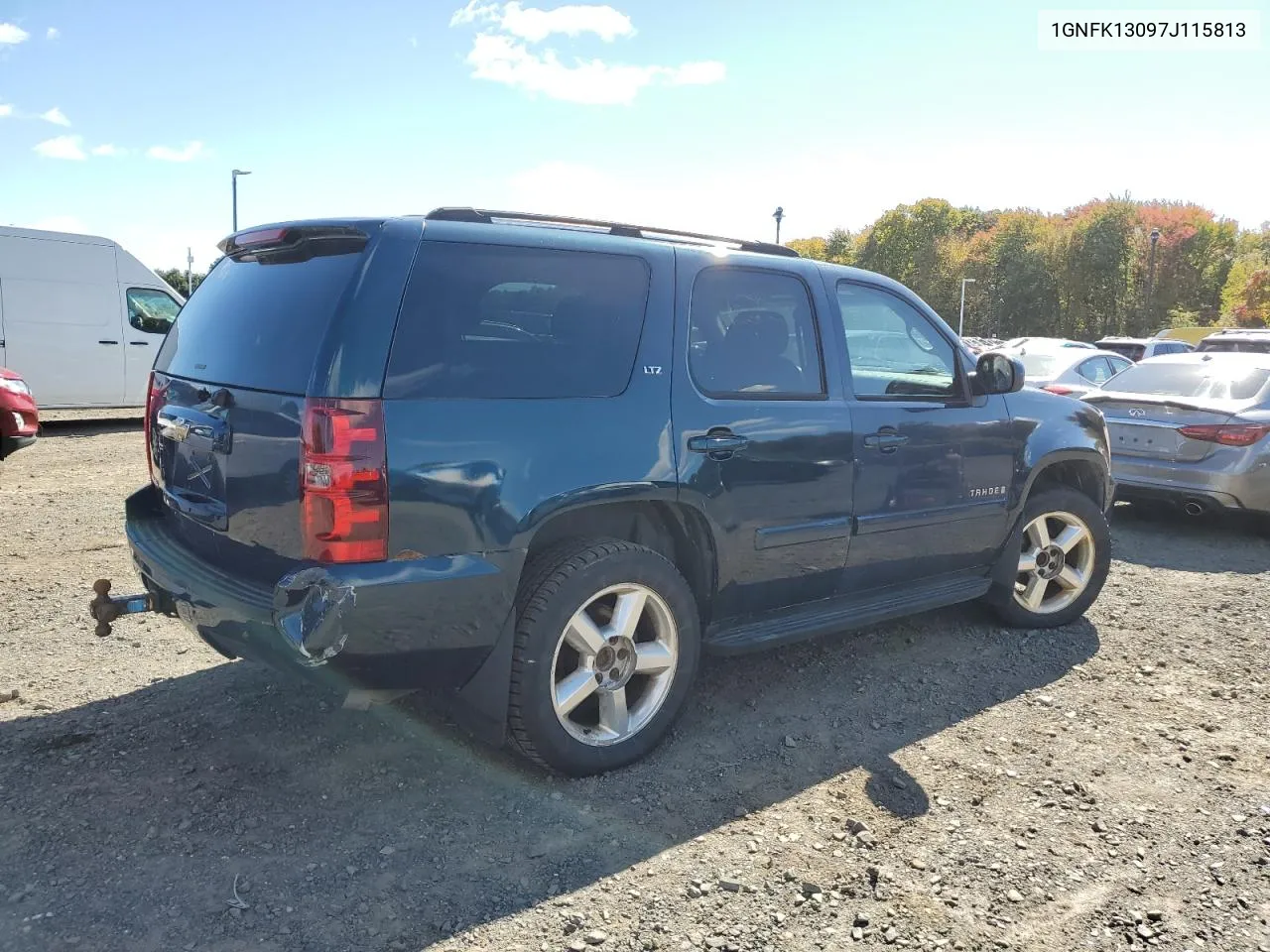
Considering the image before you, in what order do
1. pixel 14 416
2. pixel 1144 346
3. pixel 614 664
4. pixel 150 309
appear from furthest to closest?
pixel 1144 346 < pixel 150 309 < pixel 14 416 < pixel 614 664

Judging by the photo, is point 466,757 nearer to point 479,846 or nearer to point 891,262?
point 479,846

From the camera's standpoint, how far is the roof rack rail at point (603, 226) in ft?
10.7

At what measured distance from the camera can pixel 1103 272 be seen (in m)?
62.8

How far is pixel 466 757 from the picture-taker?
349 centimetres

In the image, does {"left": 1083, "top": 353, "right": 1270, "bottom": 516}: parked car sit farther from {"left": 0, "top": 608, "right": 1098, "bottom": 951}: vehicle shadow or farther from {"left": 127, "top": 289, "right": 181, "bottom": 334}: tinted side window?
{"left": 127, "top": 289, "right": 181, "bottom": 334}: tinted side window

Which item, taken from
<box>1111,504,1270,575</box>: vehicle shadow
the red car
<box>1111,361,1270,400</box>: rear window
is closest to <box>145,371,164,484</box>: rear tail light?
the red car

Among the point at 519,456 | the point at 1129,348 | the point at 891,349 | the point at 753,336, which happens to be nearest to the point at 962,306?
the point at 1129,348

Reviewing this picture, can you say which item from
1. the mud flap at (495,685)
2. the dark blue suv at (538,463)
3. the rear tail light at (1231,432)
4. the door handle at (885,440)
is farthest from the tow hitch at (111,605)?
the rear tail light at (1231,432)

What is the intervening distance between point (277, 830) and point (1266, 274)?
60.9 metres

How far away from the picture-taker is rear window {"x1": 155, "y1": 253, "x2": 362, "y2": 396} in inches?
115

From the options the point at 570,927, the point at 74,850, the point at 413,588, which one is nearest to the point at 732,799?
the point at 570,927

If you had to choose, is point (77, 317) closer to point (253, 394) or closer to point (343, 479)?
point (253, 394)

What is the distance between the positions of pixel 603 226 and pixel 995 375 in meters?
2.10

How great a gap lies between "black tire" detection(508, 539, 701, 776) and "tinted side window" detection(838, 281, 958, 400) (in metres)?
1.33
